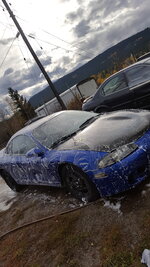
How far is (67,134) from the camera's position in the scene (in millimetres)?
4137

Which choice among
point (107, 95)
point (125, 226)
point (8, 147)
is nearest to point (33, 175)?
point (8, 147)

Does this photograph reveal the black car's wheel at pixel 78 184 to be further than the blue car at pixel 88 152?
Yes

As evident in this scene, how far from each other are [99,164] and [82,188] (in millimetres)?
674

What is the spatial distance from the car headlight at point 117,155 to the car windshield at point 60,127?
114 centimetres

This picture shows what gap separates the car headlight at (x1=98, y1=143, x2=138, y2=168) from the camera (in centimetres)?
301

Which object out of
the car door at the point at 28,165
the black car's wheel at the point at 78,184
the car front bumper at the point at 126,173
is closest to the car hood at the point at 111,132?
the car front bumper at the point at 126,173

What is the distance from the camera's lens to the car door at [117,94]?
6.43m

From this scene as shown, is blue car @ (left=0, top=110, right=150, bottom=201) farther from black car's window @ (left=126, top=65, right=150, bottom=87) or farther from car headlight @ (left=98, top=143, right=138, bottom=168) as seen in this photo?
black car's window @ (left=126, top=65, right=150, bottom=87)

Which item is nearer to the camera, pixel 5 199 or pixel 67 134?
pixel 67 134

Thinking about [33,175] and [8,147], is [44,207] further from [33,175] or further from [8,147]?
[8,147]

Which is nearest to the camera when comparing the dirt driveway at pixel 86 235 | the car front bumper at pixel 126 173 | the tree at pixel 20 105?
the dirt driveway at pixel 86 235

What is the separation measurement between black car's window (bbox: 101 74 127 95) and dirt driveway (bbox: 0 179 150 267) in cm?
373

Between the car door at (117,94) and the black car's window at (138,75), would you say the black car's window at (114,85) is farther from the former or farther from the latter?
the black car's window at (138,75)

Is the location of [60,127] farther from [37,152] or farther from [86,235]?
[86,235]
